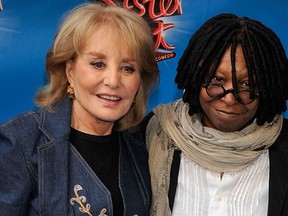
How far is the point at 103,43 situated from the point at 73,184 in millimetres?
365

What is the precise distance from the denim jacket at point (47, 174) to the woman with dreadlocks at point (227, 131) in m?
0.20

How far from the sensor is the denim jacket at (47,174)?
3.58 feet

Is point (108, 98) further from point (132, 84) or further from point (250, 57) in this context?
point (250, 57)

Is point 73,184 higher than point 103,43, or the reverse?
point 103,43

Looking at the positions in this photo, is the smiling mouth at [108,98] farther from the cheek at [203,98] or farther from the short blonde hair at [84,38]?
the cheek at [203,98]

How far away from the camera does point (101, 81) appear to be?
120cm

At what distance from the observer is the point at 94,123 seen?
1273 millimetres

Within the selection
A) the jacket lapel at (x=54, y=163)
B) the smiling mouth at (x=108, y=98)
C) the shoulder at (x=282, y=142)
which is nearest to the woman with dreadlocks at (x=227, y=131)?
the shoulder at (x=282, y=142)

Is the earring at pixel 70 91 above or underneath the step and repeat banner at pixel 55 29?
underneath

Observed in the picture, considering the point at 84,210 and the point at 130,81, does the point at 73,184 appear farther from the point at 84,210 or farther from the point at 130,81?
the point at 130,81

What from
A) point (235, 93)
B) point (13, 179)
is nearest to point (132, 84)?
point (235, 93)

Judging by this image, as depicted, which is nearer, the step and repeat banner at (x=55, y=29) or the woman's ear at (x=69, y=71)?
the woman's ear at (x=69, y=71)

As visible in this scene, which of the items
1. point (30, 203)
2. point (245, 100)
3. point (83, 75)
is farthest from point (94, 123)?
point (245, 100)

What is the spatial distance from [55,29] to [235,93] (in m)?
0.83
